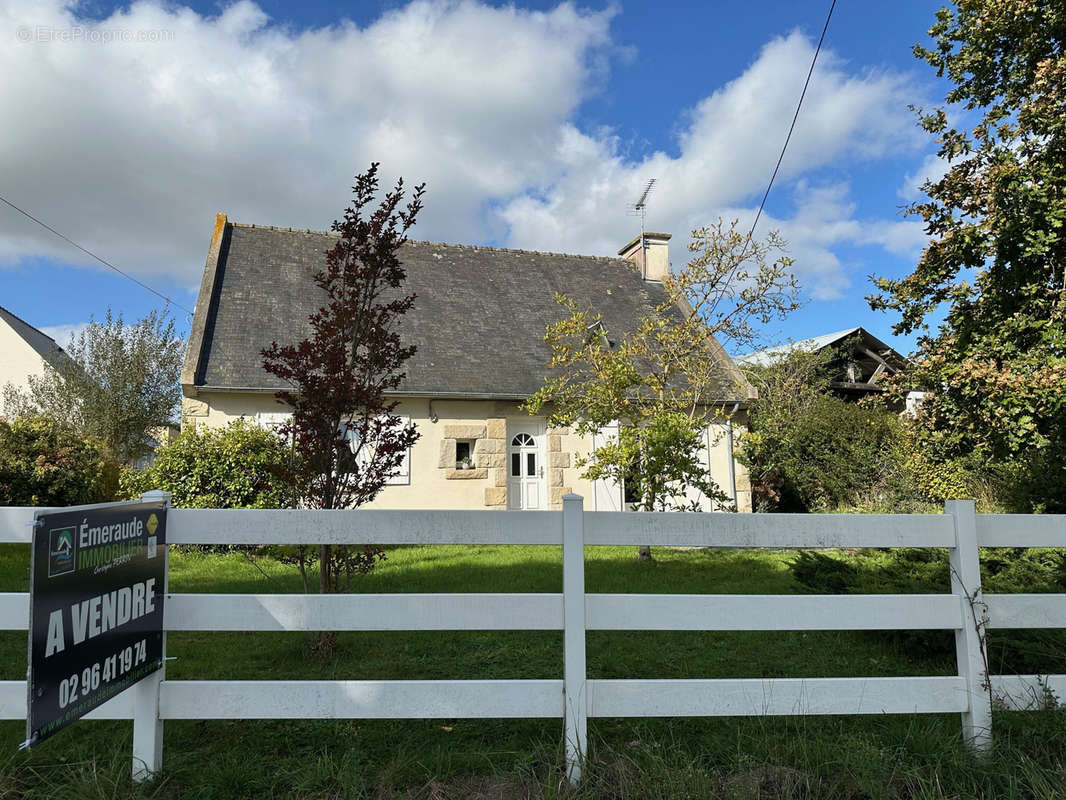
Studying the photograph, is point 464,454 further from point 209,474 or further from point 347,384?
point 347,384

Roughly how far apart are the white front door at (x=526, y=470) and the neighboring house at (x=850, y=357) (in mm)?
9757

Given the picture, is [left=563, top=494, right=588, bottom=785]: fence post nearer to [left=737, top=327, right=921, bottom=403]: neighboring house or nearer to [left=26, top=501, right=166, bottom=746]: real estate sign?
[left=26, top=501, right=166, bottom=746]: real estate sign

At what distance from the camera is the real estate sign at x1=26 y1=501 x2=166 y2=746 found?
87.3 inches

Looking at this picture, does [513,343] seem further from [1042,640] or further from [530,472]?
[1042,640]

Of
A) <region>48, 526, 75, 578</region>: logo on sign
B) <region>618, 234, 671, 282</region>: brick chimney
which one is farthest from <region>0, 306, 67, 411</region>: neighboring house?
<region>48, 526, 75, 578</region>: logo on sign

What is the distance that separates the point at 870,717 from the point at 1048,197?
398cm

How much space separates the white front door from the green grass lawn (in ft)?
30.1

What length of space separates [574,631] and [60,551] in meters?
1.88

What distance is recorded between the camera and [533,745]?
3102 mm

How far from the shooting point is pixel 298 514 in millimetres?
3045

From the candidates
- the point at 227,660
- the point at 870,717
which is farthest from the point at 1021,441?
the point at 227,660

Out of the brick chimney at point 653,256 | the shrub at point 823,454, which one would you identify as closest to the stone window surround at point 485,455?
the shrub at point 823,454

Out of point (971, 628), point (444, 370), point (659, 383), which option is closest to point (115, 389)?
point (444, 370)

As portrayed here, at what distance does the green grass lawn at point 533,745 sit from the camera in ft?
8.98
